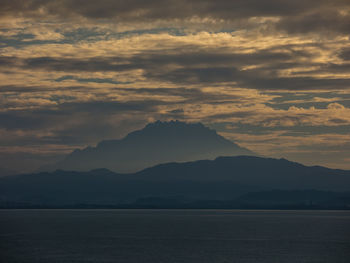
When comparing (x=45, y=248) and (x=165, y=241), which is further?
(x=165, y=241)

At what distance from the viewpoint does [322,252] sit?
154m

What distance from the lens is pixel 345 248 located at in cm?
16488

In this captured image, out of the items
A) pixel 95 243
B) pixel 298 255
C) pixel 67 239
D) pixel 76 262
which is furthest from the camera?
pixel 67 239

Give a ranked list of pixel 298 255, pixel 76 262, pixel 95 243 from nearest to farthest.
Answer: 1. pixel 76 262
2. pixel 298 255
3. pixel 95 243

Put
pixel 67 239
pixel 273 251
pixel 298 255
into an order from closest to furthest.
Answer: pixel 298 255 → pixel 273 251 → pixel 67 239

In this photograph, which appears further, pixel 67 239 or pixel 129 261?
pixel 67 239

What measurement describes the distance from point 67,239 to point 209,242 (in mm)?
51725

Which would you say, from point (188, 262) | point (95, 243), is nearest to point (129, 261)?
point (188, 262)

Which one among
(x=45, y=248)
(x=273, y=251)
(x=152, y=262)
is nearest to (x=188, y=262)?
(x=152, y=262)

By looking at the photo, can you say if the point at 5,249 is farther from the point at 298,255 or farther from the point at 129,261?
the point at 298,255

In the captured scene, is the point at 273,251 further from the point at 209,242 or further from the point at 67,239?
the point at 67,239

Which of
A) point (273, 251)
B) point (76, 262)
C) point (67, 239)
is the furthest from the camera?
point (67, 239)

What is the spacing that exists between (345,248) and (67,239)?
95020 millimetres

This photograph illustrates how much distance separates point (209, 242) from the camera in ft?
606
